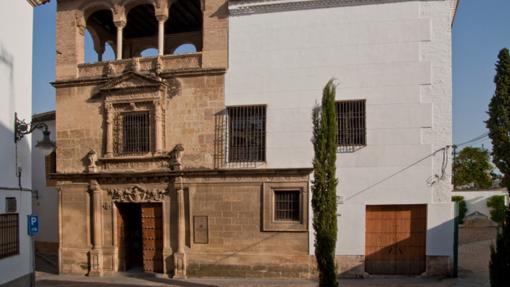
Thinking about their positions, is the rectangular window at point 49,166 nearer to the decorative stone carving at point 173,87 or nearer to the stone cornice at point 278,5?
the decorative stone carving at point 173,87

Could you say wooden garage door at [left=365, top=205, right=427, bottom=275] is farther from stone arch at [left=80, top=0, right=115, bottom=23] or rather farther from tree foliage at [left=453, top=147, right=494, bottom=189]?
tree foliage at [left=453, top=147, right=494, bottom=189]

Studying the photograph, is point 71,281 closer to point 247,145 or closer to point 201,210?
point 201,210

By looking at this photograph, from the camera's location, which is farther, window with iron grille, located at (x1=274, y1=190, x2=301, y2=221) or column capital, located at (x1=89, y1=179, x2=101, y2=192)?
column capital, located at (x1=89, y1=179, x2=101, y2=192)

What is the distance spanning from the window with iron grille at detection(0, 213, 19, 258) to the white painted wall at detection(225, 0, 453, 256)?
19.7 feet

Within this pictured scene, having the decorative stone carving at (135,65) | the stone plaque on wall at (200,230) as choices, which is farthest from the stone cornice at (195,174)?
the decorative stone carving at (135,65)

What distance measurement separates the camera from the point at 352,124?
11.1 metres

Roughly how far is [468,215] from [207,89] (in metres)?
19.3

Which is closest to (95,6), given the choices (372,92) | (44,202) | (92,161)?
(92,161)

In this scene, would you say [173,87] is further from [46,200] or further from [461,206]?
[461,206]

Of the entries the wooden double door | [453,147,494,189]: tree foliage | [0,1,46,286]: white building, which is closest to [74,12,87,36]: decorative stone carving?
[0,1,46,286]: white building

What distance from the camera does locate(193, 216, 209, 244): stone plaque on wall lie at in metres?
11.7

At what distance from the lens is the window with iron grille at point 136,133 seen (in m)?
12.3

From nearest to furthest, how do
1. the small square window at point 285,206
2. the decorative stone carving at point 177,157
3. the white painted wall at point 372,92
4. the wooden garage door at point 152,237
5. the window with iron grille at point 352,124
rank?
1. the white painted wall at point 372,92
2. the window with iron grille at point 352,124
3. the small square window at point 285,206
4. the decorative stone carving at point 177,157
5. the wooden garage door at point 152,237

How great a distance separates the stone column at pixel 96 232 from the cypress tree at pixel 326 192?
23.7ft
